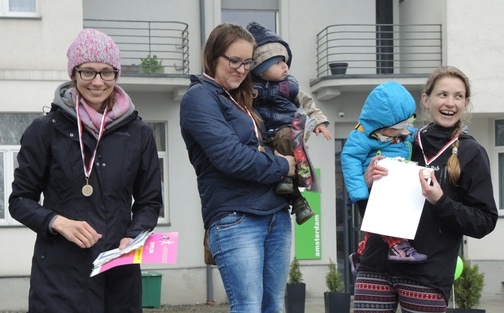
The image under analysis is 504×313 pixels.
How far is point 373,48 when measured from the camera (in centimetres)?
1655

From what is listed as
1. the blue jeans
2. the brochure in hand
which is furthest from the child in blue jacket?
the brochure in hand

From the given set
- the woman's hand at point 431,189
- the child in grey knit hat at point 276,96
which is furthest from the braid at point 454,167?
the child in grey knit hat at point 276,96

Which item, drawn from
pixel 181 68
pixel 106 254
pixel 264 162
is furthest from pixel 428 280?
pixel 181 68

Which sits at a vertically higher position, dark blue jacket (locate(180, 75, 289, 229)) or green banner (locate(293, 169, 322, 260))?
dark blue jacket (locate(180, 75, 289, 229))

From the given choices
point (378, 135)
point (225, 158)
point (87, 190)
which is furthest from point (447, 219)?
point (87, 190)

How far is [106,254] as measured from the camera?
12.7 ft

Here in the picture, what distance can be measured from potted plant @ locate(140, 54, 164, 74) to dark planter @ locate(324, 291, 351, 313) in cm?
489

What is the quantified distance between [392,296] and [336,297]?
888 centimetres

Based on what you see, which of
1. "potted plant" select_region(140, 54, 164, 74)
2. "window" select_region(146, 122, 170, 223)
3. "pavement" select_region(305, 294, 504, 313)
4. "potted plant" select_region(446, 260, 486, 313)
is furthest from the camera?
"window" select_region(146, 122, 170, 223)

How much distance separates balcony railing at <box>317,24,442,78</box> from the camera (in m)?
16.0

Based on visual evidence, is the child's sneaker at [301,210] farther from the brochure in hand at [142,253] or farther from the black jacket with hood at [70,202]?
the black jacket with hood at [70,202]

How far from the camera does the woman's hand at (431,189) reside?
4.29m

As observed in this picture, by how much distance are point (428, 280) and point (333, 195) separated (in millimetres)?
11989

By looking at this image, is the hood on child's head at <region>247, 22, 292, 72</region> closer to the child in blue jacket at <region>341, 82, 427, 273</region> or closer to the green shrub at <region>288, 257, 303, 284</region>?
the child in blue jacket at <region>341, 82, 427, 273</region>
